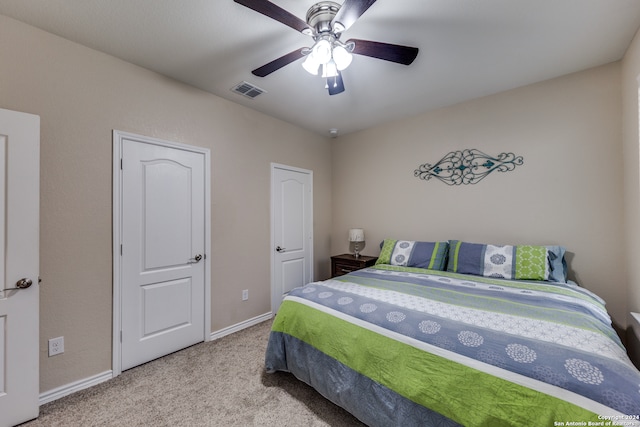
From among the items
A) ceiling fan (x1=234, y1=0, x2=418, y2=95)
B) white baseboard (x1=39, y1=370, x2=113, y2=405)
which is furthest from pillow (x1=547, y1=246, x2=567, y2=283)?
white baseboard (x1=39, y1=370, x2=113, y2=405)

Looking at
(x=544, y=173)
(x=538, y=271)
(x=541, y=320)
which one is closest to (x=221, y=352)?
(x=541, y=320)

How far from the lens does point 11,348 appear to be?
157 cm

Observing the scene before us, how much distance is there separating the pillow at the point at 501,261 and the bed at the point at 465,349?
0.01 m

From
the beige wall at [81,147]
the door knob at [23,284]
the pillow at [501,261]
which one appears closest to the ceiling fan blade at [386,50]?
the beige wall at [81,147]

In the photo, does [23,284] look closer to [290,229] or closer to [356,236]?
[290,229]

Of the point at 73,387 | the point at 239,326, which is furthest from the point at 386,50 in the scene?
the point at 73,387

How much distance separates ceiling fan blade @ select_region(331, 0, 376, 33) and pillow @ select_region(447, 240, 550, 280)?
2346 millimetres

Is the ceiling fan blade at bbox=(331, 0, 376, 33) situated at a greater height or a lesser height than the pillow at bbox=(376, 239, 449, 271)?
greater

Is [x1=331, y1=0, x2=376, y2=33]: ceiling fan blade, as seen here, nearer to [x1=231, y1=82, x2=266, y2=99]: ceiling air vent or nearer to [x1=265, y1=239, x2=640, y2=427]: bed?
[x1=231, y1=82, x2=266, y2=99]: ceiling air vent

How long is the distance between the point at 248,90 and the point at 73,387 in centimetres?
289

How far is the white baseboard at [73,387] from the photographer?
178 cm

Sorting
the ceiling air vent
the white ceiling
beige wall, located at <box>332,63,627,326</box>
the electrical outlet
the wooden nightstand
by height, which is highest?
the white ceiling

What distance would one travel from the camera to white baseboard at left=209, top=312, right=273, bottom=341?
8.91ft

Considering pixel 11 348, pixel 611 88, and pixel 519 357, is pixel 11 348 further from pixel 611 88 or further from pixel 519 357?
pixel 611 88
